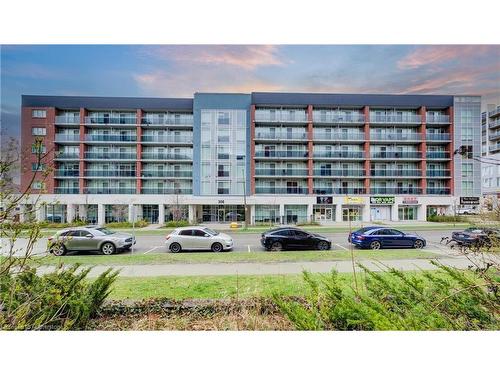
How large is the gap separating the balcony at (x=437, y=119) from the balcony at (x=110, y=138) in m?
15.2

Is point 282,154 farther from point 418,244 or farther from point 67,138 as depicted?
point 67,138

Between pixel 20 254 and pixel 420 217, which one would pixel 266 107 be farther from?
pixel 20 254

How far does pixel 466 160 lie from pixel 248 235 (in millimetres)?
7922

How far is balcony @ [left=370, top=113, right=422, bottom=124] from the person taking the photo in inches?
359

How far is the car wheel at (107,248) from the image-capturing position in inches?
252

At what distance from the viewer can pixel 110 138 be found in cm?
1309

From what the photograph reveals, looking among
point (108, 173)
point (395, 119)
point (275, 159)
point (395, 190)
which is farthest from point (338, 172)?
point (108, 173)

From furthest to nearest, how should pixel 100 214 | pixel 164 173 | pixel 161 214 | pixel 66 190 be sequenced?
pixel 164 173
pixel 161 214
pixel 100 214
pixel 66 190

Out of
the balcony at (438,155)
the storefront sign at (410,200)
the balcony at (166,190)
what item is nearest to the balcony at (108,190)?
the balcony at (166,190)

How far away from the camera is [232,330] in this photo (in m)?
2.80

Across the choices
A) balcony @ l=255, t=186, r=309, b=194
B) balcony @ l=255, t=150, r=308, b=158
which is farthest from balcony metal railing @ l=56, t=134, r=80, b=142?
balcony @ l=255, t=186, r=309, b=194

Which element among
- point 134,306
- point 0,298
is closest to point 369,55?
point 134,306

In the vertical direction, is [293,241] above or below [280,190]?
below

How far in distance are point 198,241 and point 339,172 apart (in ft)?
20.0
